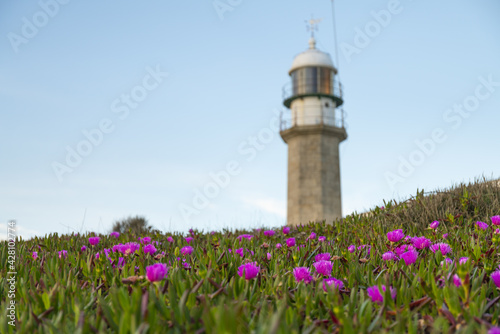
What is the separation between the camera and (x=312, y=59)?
2580 cm

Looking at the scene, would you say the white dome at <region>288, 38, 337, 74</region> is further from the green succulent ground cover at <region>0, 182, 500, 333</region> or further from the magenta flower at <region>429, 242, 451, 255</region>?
the magenta flower at <region>429, 242, 451, 255</region>

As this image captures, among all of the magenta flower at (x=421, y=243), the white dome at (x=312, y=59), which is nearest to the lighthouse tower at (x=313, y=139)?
the white dome at (x=312, y=59)

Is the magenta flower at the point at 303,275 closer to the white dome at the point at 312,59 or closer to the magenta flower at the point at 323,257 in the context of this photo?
the magenta flower at the point at 323,257

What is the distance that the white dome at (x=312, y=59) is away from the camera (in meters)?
25.8

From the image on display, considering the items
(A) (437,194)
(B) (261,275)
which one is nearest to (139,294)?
(B) (261,275)

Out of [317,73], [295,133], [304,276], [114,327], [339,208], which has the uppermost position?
[317,73]

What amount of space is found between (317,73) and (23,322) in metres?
25.4

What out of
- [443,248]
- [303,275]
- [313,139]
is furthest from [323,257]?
[313,139]

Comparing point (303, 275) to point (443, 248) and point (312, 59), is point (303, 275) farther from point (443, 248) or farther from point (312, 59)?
point (312, 59)

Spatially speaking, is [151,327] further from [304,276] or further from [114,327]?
[304,276]

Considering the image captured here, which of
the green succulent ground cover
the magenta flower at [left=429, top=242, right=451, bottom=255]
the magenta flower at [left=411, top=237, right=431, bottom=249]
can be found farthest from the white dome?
the magenta flower at [left=429, top=242, right=451, bottom=255]

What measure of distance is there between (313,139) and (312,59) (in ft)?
16.0

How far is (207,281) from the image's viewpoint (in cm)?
214

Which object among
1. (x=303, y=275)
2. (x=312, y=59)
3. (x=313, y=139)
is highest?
(x=312, y=59)
